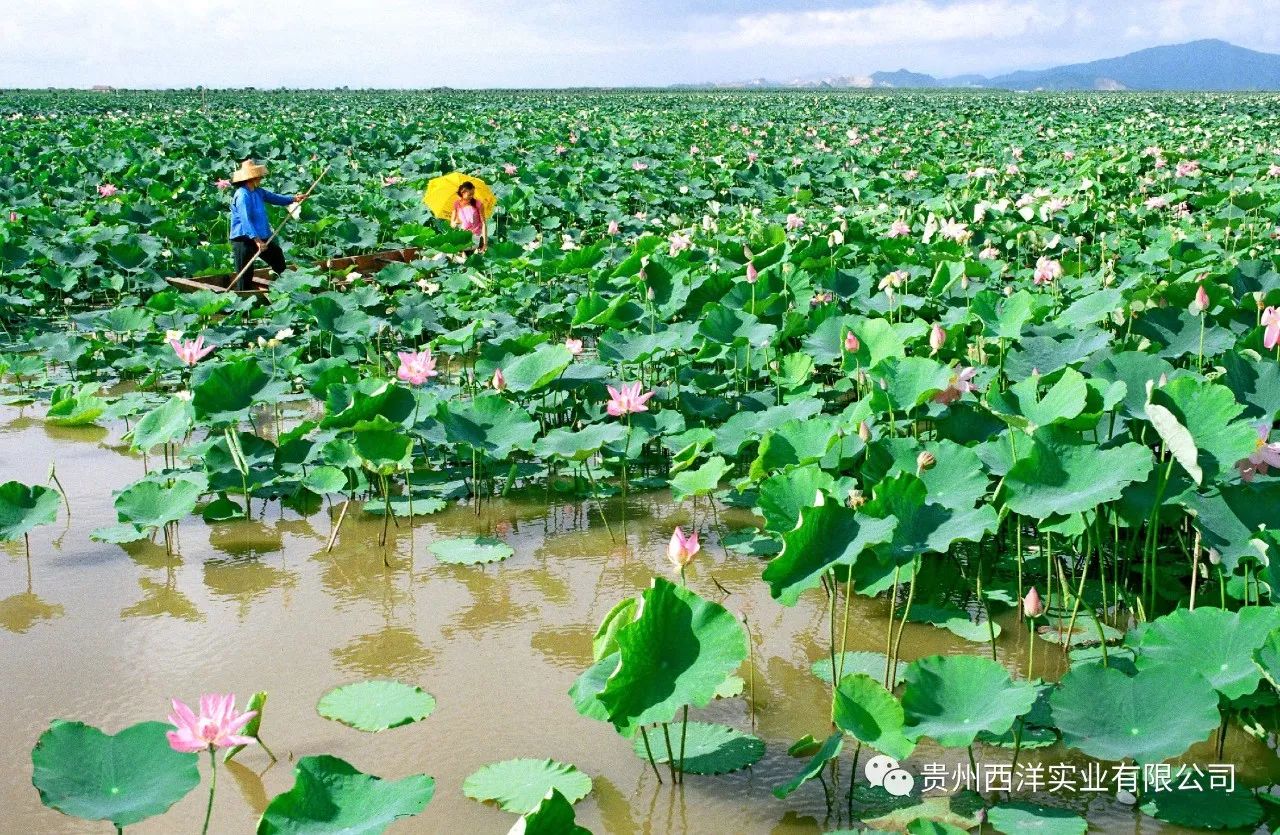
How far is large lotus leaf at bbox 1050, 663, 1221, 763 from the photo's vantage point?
5.49ft

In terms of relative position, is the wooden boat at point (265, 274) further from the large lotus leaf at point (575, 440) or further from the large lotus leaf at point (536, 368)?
the large lotus leaf at point (575, 440)

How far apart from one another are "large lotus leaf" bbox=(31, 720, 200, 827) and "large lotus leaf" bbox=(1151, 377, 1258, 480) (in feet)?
6.36

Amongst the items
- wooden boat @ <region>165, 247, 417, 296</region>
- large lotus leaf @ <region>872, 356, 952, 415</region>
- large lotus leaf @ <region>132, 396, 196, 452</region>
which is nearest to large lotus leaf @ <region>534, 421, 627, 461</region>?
large lotus leaf @ <region>872, 356, 952, 415</region>

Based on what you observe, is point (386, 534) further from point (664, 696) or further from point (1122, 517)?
point (1122, 517)

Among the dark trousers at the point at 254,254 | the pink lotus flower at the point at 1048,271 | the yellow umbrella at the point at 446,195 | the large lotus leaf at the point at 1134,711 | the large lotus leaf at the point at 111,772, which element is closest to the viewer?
the large lotus leaf at the point at 111,772

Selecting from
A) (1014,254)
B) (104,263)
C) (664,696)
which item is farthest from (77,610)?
(1014,254)

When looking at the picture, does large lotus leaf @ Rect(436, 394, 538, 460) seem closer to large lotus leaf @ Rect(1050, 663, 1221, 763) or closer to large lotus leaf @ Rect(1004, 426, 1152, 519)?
large lotus leaf @ Rect(1004, 426, 1152, 519)

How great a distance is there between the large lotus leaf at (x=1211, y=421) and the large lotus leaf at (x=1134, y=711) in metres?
0.64

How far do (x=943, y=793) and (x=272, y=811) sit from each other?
3.62 ft

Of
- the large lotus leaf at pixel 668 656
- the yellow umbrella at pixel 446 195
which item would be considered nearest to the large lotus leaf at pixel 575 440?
the large lotus leaf at pixel 668 656

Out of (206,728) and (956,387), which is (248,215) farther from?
(206,728)

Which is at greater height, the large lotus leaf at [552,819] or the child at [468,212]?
the child at [468,212]

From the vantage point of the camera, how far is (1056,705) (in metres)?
1.77

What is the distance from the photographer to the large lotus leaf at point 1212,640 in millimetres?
1859
